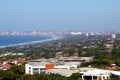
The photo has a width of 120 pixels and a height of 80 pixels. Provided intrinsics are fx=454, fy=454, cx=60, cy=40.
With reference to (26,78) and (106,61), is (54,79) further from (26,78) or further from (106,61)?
(106,61)

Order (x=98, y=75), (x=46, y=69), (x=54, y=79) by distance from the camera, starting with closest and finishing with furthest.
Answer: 1. (x=54, y=79)
2. (x=98, y=75)
3. (x=46, y=69)

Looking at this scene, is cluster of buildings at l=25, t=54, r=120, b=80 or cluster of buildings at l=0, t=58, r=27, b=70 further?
cluster of buildings at l=0, t=58, r=27, b=70

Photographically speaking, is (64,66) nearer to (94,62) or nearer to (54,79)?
(94,62)

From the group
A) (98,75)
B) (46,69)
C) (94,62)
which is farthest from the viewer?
(94,62)

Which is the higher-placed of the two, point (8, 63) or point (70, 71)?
point (70, 71)

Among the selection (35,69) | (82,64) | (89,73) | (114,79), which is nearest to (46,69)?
(35,69)

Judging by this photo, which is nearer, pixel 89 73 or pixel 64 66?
pixel 89 73

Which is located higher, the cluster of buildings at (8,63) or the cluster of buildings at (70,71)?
the cluster of buildings at (70,71)

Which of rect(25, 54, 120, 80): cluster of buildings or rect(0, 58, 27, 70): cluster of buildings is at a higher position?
rect(25, 54, 120, 80): cluster of buildings

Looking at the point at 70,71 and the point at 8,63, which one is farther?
the point at 8,63

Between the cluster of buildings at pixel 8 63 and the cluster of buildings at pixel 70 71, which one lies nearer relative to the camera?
the cluster of buildings at pixel 70 71
